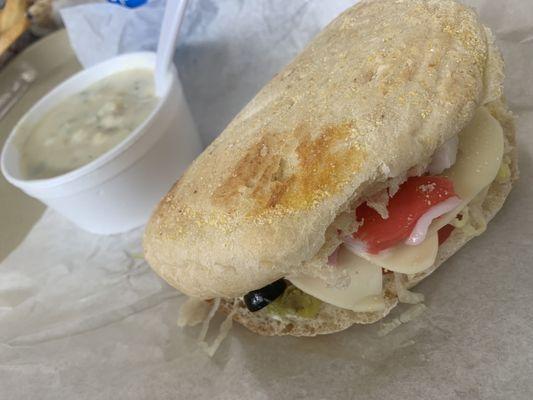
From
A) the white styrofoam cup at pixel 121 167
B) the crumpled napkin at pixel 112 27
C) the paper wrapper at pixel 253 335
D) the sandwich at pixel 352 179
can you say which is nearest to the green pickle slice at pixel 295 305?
the sandwich at pixel 352 179

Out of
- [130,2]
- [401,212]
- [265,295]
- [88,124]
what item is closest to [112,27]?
[130,2]

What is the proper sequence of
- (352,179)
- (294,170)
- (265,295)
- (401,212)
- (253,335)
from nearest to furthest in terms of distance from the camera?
(352,179)
(294,170)
(401,212)
(265,295)
(253,335)

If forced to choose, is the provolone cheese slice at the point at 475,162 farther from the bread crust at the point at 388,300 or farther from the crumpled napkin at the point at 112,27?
the crumpled napkin at the point at 112,27

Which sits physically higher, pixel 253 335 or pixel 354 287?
pixel 354 287

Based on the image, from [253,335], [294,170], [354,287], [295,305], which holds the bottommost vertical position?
[253,335]

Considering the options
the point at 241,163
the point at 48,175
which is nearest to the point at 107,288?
the point at 48,175

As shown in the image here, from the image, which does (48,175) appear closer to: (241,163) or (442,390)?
(241,163)

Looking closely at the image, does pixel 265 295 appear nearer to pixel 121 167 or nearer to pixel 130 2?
pixel 121 167
